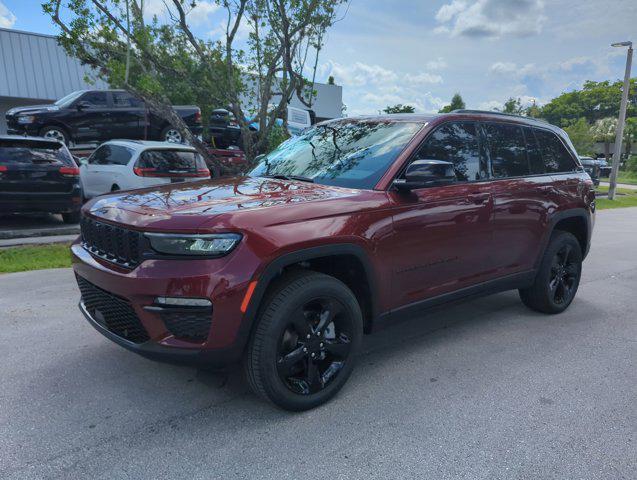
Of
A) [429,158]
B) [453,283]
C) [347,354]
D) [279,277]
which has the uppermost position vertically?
[429,158]

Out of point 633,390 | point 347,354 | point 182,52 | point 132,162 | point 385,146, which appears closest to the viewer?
point 347,354

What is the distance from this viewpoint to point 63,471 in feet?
7.98

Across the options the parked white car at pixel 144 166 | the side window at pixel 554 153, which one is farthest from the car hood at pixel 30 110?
the side window at pixel 554 153

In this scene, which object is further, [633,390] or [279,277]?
[633,390]

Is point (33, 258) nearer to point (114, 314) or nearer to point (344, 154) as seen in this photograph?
point (114, 314)

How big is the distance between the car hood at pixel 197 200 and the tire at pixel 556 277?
8.19 feet

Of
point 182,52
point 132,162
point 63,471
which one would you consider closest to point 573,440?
point 63,471

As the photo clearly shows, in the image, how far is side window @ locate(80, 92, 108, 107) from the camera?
1378 centimetres

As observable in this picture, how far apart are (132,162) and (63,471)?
324 inches

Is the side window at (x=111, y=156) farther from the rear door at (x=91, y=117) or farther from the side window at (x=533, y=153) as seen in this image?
the side window at (x=533, y=153)

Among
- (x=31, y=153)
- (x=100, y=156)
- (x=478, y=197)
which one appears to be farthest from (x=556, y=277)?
(x=100, y=156)

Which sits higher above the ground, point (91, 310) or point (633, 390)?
point (91, 310)

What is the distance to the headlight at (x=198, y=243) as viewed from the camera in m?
2.62

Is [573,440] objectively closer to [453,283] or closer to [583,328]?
[453,283]
